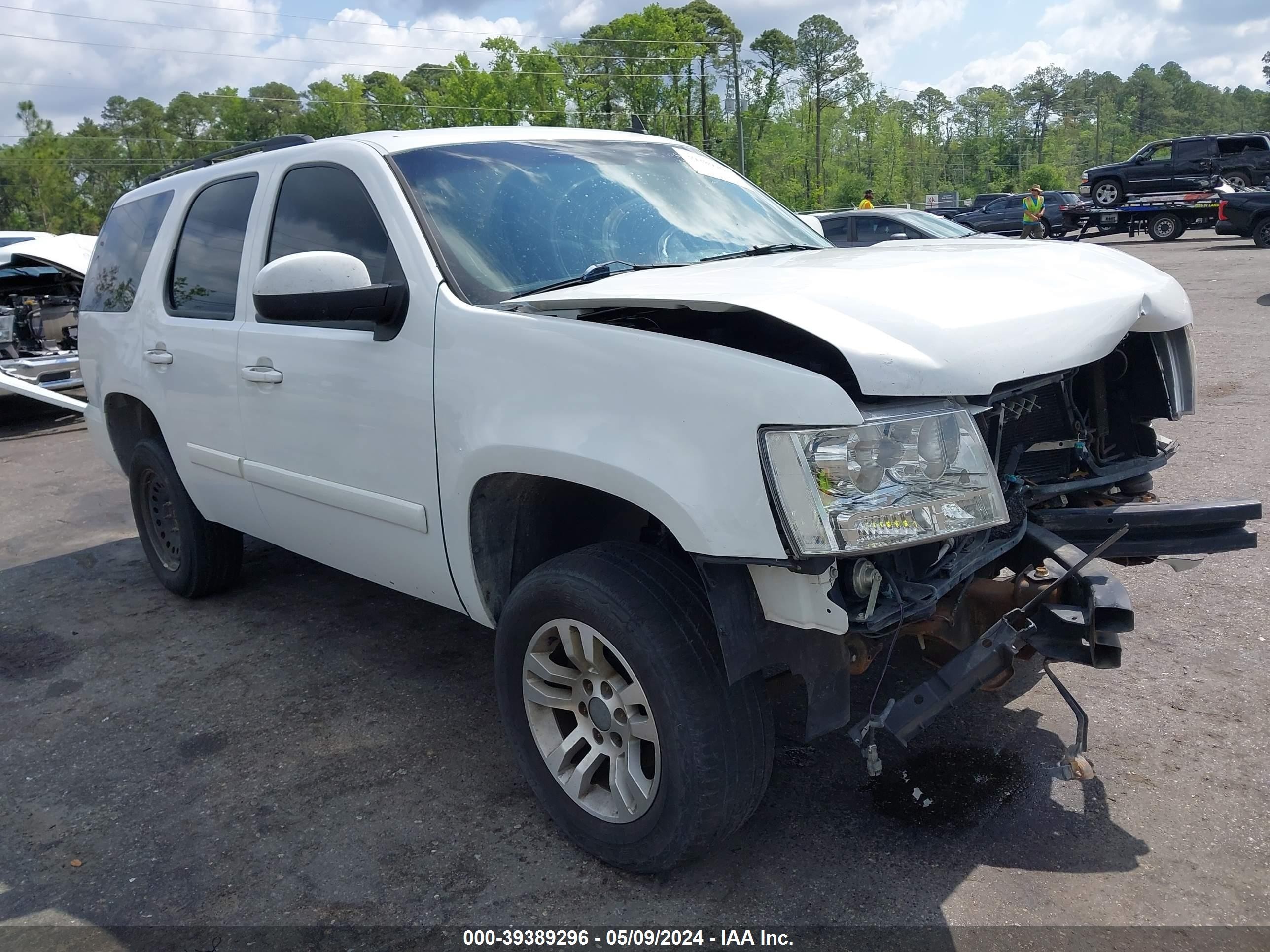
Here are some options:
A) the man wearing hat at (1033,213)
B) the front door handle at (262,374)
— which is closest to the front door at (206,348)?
the front door handle at (262,374)

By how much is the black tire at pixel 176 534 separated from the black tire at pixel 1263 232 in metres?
24.2

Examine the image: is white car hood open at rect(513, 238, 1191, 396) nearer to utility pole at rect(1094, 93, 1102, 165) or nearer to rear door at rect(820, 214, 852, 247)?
rear door at rect(820, 214, 852, 247)

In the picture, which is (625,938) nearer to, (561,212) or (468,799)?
(468,799)

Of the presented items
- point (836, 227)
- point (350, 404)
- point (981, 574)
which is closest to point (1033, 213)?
point (836, 227)

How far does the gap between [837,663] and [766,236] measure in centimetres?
196

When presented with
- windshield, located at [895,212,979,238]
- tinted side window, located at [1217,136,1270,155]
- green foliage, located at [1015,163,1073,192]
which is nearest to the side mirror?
windshield, located at [895,212,979,238]

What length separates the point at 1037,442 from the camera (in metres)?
3.07

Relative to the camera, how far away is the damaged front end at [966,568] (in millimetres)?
2271

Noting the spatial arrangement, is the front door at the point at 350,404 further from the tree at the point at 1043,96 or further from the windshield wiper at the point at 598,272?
the tree at the point at 1043,96

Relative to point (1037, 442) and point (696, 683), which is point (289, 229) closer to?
point (696, 683)

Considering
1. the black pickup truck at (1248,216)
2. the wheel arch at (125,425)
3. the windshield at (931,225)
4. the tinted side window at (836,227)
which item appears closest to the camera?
the wheel arch at (125,425)

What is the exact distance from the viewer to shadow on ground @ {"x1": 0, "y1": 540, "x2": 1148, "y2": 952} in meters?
2.73

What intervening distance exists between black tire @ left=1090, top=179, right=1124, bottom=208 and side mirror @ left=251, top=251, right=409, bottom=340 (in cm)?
2989

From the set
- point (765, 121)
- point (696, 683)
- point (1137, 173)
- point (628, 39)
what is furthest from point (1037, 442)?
point (765, 121)
